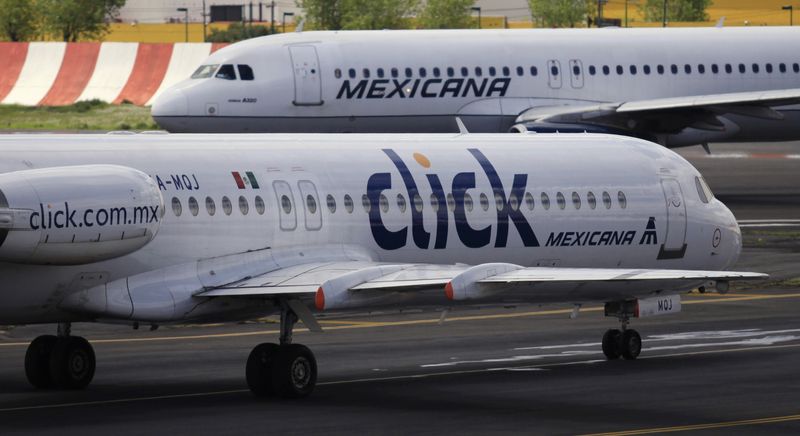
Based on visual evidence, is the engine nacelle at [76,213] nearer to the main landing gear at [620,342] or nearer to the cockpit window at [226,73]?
the main landing gear at [620,342]

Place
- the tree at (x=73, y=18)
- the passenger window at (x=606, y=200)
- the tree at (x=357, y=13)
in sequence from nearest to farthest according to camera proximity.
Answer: the passenger window at (x=606, y=200) → the tree at (x=357, y=13) → the tree at (x=73, y=18)

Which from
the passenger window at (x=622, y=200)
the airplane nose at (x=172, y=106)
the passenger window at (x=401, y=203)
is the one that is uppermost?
the airplane nose at (x=172, y=106)

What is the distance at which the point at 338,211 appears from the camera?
2328 cm

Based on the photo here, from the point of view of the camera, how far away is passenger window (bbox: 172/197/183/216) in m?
21.6

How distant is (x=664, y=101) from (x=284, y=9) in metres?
133

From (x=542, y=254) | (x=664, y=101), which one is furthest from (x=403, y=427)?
(x=664, y=101)

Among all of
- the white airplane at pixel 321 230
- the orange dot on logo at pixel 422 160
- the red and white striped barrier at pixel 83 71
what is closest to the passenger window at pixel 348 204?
the white airplane at pixel 321 230

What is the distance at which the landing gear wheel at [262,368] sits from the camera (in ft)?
70.3

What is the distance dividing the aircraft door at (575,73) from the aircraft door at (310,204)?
30.3m

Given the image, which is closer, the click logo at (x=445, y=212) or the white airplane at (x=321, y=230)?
the white airplane at (x=321, y=230)

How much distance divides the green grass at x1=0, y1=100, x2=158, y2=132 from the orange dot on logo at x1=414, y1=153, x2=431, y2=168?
61838 millimetres

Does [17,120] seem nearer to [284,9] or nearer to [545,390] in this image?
[545,390]

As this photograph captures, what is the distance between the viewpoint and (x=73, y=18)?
139125 millimetres

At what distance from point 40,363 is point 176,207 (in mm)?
2795
